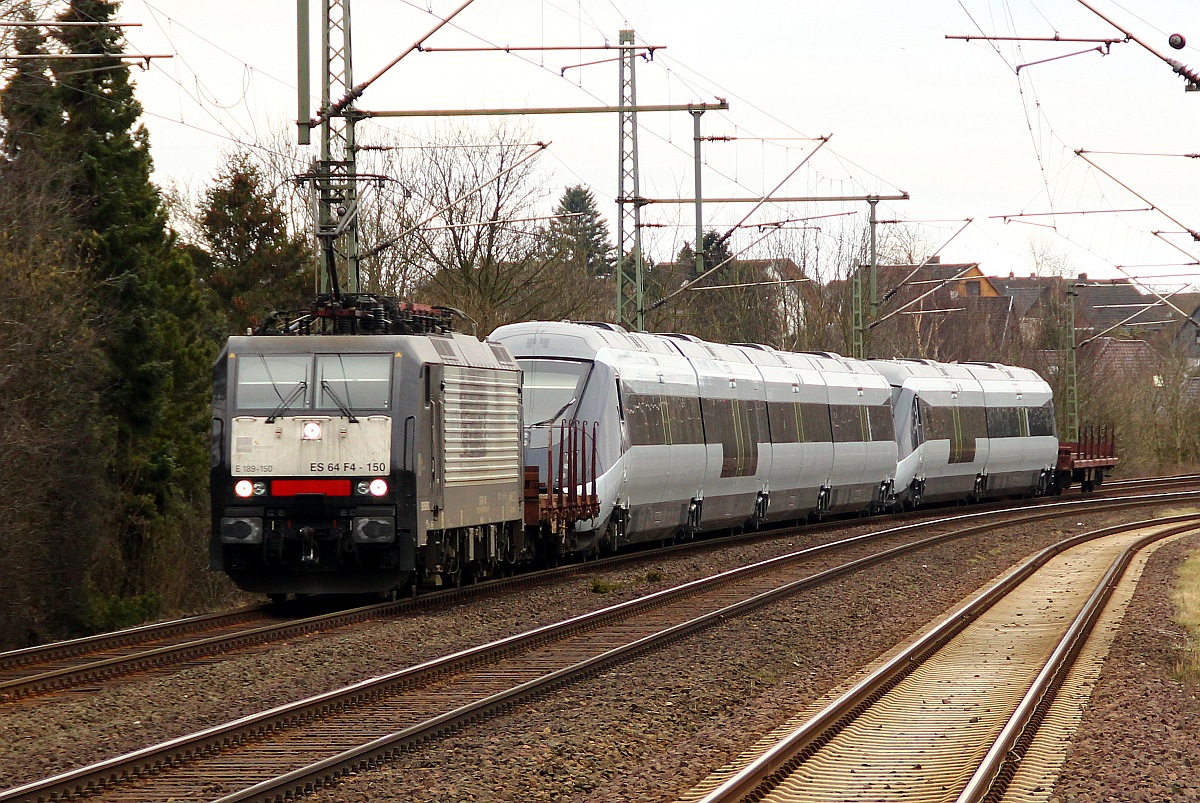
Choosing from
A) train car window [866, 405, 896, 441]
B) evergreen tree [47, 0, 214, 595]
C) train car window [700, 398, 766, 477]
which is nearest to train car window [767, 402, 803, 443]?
train car window [700, 398, 766, 477]

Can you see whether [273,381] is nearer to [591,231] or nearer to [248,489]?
[248,489]

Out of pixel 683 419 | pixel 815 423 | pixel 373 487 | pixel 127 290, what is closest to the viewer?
pixel 373 487

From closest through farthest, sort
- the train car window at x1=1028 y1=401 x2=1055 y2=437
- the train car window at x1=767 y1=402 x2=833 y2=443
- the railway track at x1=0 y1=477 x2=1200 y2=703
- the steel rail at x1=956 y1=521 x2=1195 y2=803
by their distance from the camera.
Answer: the steel rail at x1=956 y1=521 x2=1195 y2=803, the railway track at x1=0 y1=477 x2=1200 y2=703, the train car window at x1=767 y1=402 x2=833 y2=443, the train car window at x1=1028 y1=401 x2=1055 y2=437

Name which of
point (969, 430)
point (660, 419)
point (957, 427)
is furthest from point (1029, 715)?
point (969, 430)

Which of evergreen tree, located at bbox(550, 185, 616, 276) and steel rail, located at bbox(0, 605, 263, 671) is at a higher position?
evergreen tree, located at bbox(550, 185, 616, 276)

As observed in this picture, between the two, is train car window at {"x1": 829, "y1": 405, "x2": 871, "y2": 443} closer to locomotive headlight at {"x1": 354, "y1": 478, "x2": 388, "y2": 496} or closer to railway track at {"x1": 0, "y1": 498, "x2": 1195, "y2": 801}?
railway track at {"x1": 0, "y1": 498, "x2": 1195, "y2": 801}

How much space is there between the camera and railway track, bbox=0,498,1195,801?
9031mm

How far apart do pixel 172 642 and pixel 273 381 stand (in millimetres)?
3277

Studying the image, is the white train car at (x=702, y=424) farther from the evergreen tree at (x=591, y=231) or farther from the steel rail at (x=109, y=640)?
the evergreen tree at (x=591, y=231)

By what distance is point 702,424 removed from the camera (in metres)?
27.9

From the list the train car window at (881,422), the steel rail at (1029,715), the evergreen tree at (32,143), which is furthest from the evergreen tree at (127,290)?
the steel rail at (1029,715)

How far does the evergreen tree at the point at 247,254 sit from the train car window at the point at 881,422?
1707 cm

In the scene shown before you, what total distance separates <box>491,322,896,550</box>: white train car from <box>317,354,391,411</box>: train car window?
604 centimetres

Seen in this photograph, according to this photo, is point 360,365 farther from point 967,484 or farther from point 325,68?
point 967,484
